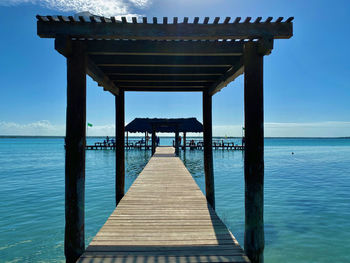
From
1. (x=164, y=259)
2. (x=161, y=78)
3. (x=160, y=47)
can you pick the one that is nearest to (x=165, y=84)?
(x=161, y=78)

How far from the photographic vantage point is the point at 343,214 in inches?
404

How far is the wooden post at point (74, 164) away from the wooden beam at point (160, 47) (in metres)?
0.63

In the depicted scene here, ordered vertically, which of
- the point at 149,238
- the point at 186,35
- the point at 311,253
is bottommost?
the point at 311,253

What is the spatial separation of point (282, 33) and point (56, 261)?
7114mm

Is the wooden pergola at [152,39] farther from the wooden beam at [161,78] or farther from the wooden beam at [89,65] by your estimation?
the wooden beam at [161,78]

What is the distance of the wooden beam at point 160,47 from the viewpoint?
409cm

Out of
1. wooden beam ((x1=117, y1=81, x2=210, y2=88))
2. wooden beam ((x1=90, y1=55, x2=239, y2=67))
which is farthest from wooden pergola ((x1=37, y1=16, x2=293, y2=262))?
wooden beam ((x1=117, y1=81, x2=210, y2=88))

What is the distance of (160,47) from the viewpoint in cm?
414

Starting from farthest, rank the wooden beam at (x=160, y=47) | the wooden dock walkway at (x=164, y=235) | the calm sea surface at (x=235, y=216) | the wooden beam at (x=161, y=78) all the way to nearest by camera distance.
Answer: the calm sea surface at (x=235, y=216) → the wooden beam at (x=161, y=78) → the wooden beam at (x=160, y=47) → the wooden dock walkway at (x=164, y=235)

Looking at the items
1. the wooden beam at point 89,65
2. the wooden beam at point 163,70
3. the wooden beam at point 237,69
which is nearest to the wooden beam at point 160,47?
the wooden beam at point 89,65

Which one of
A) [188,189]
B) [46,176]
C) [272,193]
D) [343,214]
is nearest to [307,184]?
[272,193]

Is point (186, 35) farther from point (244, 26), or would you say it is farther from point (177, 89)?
point (177, 89)

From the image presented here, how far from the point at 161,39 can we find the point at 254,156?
224cm

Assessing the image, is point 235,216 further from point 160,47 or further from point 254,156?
point 160,47
